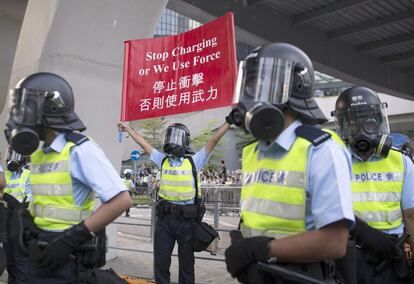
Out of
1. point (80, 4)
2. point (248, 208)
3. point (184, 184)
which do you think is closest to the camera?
point (248, 208)

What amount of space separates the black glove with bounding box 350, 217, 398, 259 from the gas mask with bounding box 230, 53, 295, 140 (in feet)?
4.74

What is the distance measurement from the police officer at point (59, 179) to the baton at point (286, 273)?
1.04m

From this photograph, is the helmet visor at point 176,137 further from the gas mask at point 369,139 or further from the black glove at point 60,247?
the black glove at point 60,247

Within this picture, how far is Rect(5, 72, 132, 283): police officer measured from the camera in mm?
2650

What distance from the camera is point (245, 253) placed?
6.46ft

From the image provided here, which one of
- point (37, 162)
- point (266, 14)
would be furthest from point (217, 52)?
point (266, 14)

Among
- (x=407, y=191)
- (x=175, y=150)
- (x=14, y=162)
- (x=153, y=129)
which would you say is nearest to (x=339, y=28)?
(x=175, y=150)

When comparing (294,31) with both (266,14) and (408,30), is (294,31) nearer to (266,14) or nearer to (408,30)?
(266,14)

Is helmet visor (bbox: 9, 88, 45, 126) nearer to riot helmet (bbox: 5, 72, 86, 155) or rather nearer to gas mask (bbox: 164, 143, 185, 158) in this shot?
riot helmet (bbox: 5, 72, 86, 155)

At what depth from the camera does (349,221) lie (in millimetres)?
1885

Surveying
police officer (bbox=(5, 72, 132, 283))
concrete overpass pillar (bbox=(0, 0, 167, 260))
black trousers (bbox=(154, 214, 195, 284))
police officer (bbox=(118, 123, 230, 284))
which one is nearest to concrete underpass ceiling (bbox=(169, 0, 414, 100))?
concrete overpass pillar (bbox=(0, 0, 167, 260))

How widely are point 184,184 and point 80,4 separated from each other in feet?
10.7

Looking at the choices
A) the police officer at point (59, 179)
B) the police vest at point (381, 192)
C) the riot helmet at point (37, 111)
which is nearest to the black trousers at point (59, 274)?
the police officer at point (59, 179)

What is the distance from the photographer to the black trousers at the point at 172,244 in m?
5.55
